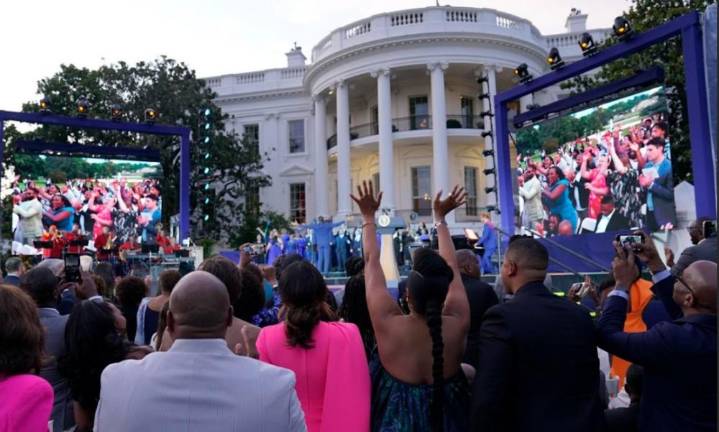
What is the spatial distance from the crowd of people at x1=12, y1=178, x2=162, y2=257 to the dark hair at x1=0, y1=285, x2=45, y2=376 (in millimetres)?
18571

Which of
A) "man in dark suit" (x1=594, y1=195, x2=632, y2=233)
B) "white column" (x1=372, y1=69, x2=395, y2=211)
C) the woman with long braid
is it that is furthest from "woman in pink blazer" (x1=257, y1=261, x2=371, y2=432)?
"white column" (x1=372, y1=69, x2=395, y2=211)

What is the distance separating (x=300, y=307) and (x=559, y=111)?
13009 mm

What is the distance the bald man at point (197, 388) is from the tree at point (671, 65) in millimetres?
16810

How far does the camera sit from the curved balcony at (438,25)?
83.8 ft

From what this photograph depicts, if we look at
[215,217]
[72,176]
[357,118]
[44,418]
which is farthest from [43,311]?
[357,118]

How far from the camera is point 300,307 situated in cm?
276

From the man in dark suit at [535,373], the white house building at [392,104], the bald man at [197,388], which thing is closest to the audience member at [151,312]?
the bald man at [197,388]

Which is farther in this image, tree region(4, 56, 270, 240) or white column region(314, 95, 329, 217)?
white column region(314, 95, 329, 217)

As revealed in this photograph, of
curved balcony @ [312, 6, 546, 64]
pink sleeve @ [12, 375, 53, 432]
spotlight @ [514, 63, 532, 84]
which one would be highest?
curved balcony @ [312, 6, 546, 64]

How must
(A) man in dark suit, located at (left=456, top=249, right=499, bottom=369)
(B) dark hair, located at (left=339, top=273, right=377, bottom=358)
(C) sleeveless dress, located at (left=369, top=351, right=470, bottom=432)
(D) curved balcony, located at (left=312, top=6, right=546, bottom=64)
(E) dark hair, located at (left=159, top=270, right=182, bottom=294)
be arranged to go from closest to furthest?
(C) sleeveless dress, located at (left=369, top=351, right=470, bottom=432) < (B) dark hair, located at (left=339, top=273, right=377, bottom=358) < (A) man in dark suit, located at (left=456, top=249, right=499, bottom=369) < (E) dark hair, located at (left=159, top=270, right=182, bottom=294) < (D) curved balcony, located at (left=312, top=6, right=546, bottom=64)

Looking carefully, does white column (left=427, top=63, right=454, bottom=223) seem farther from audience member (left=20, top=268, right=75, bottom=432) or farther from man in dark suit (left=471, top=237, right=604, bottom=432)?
man in dark suit (left=471, top=237, right=604, bottom=432)

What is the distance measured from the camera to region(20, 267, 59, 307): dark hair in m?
3.58

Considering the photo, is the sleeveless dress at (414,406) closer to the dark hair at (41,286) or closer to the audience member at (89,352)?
the audience member at (89,352)

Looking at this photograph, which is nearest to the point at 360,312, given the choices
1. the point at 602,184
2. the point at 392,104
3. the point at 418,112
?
the point at 602,184
